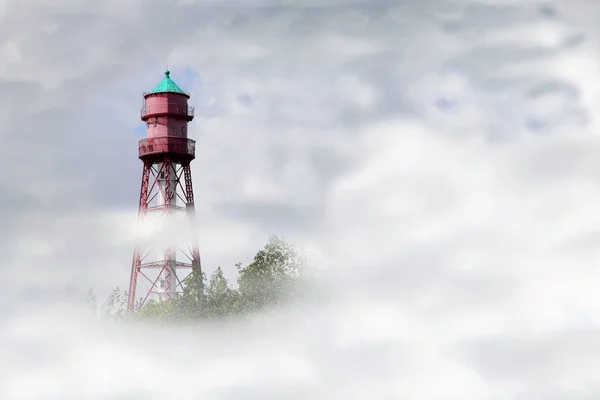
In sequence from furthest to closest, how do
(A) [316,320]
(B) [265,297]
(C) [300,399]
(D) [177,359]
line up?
1. (B) [265,297]
2. (A) [316,320]
3. (D) [177,359]
4. (C) [300,399]

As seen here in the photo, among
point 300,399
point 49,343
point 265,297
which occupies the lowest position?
point 300,399

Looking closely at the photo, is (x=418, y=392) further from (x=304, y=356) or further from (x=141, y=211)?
(x=141, y=211)

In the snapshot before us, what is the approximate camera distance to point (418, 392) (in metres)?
68.5

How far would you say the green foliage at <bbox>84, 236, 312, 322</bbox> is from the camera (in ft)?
279

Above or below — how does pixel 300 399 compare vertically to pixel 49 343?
below

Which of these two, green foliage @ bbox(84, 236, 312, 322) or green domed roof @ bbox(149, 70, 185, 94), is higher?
green domed roof @ bbox(149, 70, 185, 94)

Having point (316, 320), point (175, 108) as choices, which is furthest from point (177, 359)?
point (175, 108)

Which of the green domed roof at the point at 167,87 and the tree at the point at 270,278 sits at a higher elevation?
the green domed roof at the point at 167,87

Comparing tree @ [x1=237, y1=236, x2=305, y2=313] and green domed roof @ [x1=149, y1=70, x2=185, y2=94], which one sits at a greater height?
green domed roof @ [x1=149, y1=70, x2=185, y2=94]

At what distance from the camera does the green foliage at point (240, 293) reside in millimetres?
85188

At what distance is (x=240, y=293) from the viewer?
8800 cm

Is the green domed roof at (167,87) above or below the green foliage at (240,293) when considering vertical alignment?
above

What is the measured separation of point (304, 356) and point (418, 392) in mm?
7470

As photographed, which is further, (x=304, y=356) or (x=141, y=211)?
(x=141, y=211)
